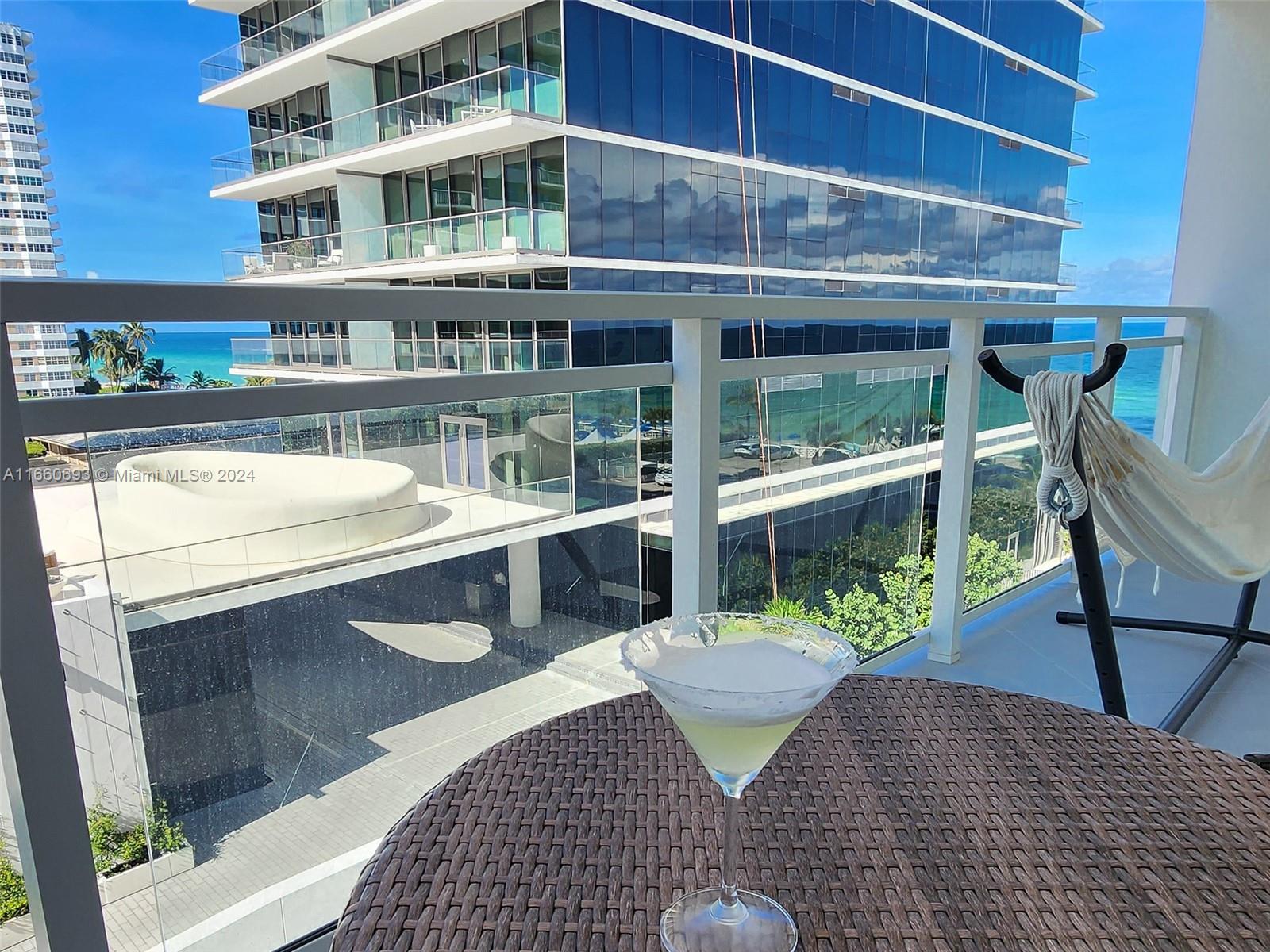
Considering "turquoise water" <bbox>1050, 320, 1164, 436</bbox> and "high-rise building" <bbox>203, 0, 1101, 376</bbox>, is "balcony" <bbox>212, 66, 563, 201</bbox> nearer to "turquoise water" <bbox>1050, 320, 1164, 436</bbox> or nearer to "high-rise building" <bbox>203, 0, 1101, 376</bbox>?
"high-rise building" <bbox>203, 0, 1101, 376</bbox>

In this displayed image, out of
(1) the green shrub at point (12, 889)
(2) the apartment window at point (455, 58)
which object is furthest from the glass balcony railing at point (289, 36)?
(1) the green shrub at point (12, 889)

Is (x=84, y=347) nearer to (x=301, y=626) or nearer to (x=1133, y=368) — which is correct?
(x=301, y=626)

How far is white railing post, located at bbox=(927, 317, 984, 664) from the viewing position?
1856 mm

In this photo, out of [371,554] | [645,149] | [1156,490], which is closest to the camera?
[371,554]

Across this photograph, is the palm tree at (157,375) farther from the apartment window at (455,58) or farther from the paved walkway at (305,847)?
the apartment window at (455,58)

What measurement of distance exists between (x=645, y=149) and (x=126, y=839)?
859 centimetres

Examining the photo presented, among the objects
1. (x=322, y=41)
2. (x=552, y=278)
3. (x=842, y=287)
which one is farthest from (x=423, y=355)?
(x=842, y=287)

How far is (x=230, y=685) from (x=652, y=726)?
1.84 feet

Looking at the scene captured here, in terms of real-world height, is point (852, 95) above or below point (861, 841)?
above

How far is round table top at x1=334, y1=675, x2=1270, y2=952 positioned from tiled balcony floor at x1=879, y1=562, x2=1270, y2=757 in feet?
3.27

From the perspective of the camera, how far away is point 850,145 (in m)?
10.1

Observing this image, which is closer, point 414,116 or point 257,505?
point 257,505

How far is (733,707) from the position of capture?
40cm

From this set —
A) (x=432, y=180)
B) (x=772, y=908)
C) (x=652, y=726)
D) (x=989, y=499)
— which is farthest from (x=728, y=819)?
(x=432, y=180)
